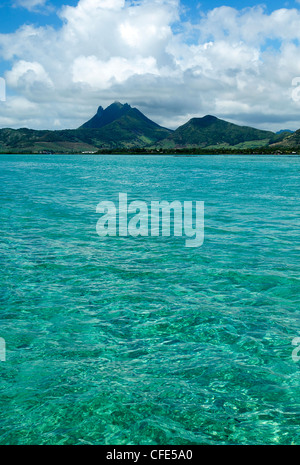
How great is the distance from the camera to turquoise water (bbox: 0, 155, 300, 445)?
32.3 ft

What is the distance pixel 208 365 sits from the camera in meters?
12.3

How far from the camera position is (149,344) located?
13.5 metres

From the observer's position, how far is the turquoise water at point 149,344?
985cm

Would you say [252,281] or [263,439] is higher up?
[252,281]

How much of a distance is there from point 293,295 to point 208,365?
7394 mm

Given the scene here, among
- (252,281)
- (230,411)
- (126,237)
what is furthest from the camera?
(126,237)

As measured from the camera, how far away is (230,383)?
11.4 m

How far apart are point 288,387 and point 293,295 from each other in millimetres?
7211
